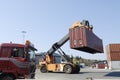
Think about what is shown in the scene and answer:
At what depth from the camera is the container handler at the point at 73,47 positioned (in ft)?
80.9

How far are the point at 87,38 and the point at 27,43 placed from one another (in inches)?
396

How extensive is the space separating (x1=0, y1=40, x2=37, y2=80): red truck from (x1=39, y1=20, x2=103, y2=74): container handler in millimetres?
9783

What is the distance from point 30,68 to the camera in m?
15.7

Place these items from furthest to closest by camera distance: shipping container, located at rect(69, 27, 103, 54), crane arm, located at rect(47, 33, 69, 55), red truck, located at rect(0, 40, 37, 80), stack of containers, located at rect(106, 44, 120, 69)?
stack of containers, located at rect(106, 44, 120, 69) → crane arm, located at rect(47, 33, 69, 55) → shipping container, located at rect(69, 27, 103, 54) → red truck, located at rect(0, 40, 37, 80)

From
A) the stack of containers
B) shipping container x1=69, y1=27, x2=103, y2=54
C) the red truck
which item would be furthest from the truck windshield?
the stack of containers

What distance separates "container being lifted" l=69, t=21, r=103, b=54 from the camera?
24203 millimetres

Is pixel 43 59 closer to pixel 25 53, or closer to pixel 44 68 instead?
pixel 44 68

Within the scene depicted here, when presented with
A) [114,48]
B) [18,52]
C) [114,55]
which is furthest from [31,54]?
[114,55]

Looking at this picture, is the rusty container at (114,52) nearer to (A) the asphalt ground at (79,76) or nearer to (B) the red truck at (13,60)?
(A) the asphalt ground at (79,76)

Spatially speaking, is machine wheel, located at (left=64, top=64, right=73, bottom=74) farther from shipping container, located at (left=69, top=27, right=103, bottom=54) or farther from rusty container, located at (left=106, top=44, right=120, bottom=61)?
rusty container, located at (left=106, top=44, right=120, bottom=61)

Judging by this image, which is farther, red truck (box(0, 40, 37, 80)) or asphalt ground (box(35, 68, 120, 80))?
asphalt ground (box(35, 68, 120, 80))

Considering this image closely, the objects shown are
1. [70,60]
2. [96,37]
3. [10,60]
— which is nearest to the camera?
[10,60]

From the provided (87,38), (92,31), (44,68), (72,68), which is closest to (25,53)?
(87,38)

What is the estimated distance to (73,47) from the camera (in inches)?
1006
